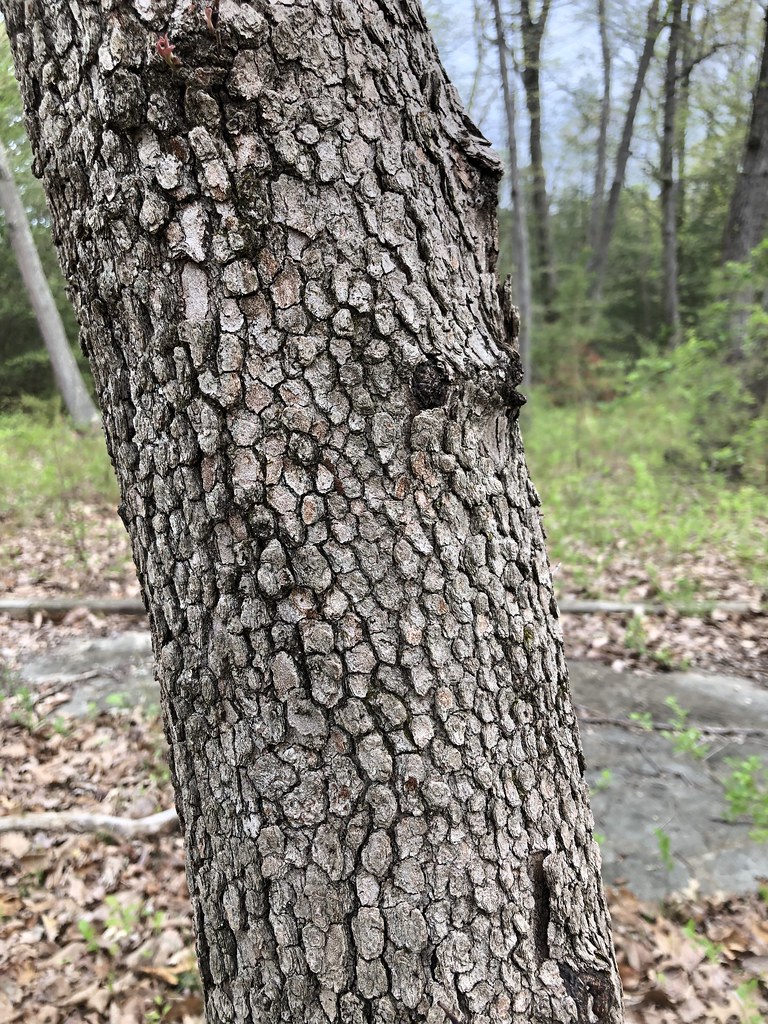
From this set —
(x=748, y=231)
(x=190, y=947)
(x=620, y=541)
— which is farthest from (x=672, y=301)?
(x=190, y=947)

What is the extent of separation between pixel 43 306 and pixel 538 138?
11371 millimetres

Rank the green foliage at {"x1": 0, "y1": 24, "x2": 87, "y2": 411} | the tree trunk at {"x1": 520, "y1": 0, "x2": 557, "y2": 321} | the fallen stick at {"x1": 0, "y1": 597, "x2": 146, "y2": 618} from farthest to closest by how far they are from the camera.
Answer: the green foliage at {"x1": 0, "y1": 24, "x2": 87, "y2": 411} → the tree trunk at {"x1": 520, "y1": 0, "x2": 557, "y2": 321} → the fallen stick at {"x1": 0, "y1": 597, "x2": 146, "y2": 618}

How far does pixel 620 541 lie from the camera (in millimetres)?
6816

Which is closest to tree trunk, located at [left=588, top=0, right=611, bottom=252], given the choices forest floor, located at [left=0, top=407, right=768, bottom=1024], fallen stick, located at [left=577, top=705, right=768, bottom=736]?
forest floor, located at [left=0, top=407, right=768, bottom=1024]

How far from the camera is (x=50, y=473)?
8367mm

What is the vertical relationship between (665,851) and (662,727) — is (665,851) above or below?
above

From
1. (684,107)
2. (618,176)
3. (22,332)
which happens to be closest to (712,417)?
(684,107)

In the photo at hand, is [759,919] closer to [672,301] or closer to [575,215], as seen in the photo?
[672,301]

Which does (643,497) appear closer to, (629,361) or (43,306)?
(629,361)

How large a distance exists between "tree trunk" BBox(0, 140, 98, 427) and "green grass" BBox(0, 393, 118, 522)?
6.91 ft

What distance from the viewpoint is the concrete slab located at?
9.74ft

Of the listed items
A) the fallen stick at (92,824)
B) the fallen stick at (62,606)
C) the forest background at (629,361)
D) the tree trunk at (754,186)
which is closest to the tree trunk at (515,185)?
the forest background at (629,361)

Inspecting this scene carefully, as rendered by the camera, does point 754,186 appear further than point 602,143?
No

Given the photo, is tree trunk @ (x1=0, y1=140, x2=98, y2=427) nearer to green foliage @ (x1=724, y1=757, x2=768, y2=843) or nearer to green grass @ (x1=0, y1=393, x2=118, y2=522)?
green grass @ (x1=0, y1=393, x2=118, y2=522)
